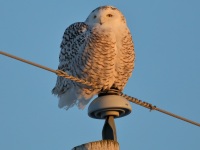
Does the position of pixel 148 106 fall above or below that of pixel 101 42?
below

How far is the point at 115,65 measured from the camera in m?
6.34

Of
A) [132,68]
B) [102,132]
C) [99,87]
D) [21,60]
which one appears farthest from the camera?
[132,68]

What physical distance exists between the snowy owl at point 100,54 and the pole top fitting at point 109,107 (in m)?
1.65

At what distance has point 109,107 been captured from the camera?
4.20 meters

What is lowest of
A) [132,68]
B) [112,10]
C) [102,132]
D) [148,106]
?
[102,132]

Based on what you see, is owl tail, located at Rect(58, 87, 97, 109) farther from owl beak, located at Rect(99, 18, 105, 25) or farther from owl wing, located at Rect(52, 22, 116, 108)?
owl beak, located at Rect(99, 18, 105, 25)

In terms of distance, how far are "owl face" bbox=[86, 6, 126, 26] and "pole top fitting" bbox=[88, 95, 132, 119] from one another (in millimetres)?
2129

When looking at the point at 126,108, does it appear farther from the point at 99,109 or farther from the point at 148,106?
the point at 148,106

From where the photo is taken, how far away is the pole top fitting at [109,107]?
4203 mm

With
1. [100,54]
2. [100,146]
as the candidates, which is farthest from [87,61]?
[100,146]

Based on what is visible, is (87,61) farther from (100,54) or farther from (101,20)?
(101,20)

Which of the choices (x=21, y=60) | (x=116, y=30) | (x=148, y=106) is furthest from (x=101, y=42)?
(x=21, y=60)

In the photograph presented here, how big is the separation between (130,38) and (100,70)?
0.57m

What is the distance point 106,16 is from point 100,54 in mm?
490
